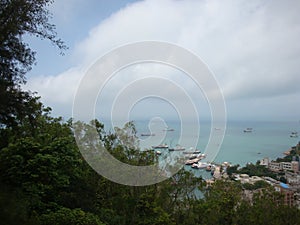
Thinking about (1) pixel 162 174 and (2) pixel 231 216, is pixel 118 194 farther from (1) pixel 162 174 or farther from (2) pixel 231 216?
(2) pixel 231 216

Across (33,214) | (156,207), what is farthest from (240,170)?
(33,214)

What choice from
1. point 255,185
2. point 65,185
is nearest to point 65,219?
point 65,185

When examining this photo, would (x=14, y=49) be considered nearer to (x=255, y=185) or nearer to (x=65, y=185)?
(x=65, y=185)

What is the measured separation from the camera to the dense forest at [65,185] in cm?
A: 474

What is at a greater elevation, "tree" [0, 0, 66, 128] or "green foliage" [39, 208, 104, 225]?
"tree" [0, 0, 66, 128]

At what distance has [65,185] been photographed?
18.0 ft

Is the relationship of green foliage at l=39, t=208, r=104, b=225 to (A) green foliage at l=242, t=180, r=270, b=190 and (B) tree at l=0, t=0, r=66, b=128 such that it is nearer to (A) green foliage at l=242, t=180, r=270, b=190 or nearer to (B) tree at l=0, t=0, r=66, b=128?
(B) tree at l=0, t=0, r=66, b=128

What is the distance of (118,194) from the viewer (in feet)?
22.8

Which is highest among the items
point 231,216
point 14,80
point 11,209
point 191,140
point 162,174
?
point 14,80

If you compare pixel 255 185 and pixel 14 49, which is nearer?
pixel 14 49

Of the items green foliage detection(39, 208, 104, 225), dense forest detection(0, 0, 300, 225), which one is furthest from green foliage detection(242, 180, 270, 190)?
green foliage detection(39, 208, 104, 225)

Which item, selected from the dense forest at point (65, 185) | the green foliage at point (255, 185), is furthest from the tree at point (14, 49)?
the green foliage at point (255, 185)

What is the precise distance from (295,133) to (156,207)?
1034 centimetres

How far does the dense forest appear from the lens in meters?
4.74
